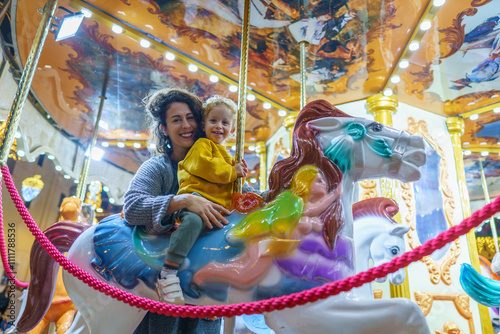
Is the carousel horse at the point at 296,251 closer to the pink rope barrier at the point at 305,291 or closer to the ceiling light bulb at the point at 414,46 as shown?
the pink rope barrier at the point at 305,291

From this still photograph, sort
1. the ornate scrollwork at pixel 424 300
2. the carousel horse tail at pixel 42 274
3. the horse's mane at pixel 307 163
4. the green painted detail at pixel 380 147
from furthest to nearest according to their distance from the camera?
1. the ornate scrollwork at pixel 424 300
2. the carousel horse tail at pixel 42 274
3. the green painted detail at pixel 380 147
4. the horse's mane at pixel 307 163

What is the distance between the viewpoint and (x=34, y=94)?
397cm

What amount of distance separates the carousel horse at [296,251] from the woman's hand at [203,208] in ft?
0.13

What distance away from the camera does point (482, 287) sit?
178cm

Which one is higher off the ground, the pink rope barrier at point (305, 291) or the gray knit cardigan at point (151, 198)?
the gray knit cardigan at point (151, 198)

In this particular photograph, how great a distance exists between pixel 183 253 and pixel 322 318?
513mm

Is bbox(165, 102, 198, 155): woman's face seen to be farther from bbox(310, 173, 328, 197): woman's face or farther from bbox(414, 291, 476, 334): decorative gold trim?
bbox(414, 291, 476, 334): decorative gold trim

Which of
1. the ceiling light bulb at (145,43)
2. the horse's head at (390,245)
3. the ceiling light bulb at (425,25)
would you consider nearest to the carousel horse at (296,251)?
the horse's head at (390,245)

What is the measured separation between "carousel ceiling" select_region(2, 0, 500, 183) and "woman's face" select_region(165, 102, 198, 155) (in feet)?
6.01

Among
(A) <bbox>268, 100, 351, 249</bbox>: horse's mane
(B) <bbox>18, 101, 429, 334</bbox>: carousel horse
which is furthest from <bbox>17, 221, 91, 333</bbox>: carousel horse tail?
(A) <bbox>268, 100, 351, 249</bbox>: horse's mane

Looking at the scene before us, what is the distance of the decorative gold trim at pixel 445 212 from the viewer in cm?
402

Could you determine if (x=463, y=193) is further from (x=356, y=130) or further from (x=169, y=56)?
(x=169, y=56)

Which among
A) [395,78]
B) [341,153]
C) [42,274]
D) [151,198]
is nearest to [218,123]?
[151,198]

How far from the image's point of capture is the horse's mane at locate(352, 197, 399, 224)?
5.62 feet
